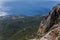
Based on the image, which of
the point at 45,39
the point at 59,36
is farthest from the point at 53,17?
the point at 59,36

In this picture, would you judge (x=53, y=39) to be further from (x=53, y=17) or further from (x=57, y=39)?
(x=53, y=17)

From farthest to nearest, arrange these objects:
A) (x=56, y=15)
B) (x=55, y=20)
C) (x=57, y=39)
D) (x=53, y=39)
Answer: (x=56, y=15)
(x=55, y=20)
(x=53, y=39)
(x=57, y=39)

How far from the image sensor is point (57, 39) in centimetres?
2897

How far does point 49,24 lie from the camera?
49.4 metres

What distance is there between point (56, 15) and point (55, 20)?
138 inches

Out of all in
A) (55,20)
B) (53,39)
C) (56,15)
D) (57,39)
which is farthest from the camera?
(56,15)

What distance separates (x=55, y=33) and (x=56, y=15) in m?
20.0

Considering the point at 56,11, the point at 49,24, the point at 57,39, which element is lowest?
the point at 57,39

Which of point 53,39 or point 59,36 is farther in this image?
point 53,39

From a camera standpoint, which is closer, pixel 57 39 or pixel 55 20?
pixel 57 39

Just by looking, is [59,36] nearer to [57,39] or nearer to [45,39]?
[57,39]

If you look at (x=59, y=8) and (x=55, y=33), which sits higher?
(x=59, y=8)

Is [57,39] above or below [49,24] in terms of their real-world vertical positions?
below

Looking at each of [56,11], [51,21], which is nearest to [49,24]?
[51,21]
